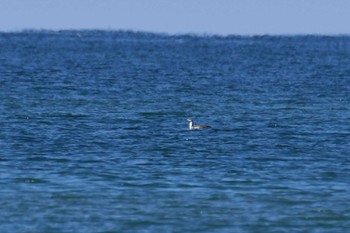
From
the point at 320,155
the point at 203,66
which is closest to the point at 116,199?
the point at 320,155

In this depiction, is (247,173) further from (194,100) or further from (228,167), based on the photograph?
(194,100)

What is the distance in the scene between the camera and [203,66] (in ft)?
314

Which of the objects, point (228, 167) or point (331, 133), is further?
point (331, 133)

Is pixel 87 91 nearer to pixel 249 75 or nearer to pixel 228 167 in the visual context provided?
pixel 249 75

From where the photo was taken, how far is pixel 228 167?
34344 millimetres

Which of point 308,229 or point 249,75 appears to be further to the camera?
point 249,75

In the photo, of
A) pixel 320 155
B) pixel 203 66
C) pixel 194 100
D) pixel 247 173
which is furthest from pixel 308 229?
pixel 203 66

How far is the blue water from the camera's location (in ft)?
91.0

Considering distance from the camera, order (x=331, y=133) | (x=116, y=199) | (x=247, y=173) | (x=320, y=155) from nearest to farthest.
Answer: (x=116, y=199)
(x=247, y=173)
(x=320, y=155)
(x=331, y=133)

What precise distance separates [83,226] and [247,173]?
7.82 m

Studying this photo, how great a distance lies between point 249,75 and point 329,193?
1986 inches

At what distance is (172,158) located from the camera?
36.1m

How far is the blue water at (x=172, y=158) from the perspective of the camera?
91.0 ft

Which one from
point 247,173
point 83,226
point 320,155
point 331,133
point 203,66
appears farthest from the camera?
point 203,66
